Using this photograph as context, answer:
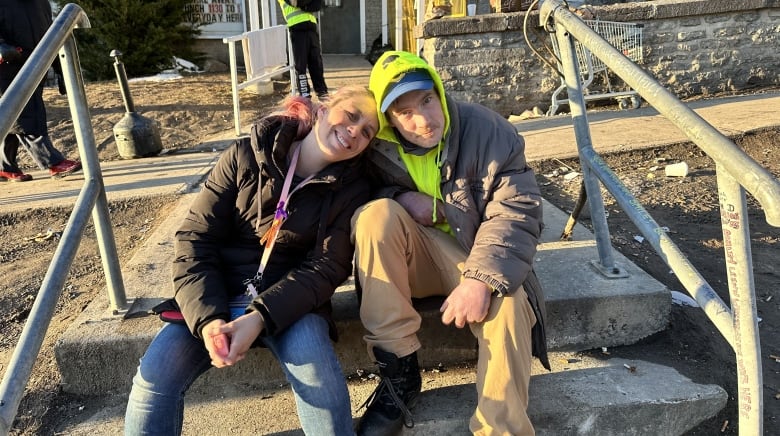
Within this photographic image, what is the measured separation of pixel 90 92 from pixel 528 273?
773 centimetres

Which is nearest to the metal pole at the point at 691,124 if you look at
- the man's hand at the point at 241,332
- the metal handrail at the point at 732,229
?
the metal handrail at the point at 732,229

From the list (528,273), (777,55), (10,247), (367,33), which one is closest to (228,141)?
(10,247)

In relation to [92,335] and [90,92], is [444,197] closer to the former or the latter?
[92,335]

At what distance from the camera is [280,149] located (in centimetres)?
190

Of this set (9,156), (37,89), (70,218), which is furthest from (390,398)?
(9,156)

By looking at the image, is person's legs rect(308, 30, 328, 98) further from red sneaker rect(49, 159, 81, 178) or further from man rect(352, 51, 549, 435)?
man rect(352, 51, 549, 435)

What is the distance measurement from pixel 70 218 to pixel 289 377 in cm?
88

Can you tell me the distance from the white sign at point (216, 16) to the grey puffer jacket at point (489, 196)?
30.0 ft

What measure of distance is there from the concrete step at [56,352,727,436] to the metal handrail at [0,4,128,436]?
0.49 m

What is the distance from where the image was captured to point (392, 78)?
183cm

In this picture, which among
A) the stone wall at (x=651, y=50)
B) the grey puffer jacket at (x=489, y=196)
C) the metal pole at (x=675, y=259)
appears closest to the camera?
the metal pole at (x=675, y=259)

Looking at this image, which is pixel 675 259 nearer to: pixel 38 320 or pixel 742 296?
pixel 742 296

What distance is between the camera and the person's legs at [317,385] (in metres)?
1.64

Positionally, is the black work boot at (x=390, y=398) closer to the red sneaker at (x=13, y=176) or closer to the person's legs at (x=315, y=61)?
the red sneaker at (x=13, y=176)
